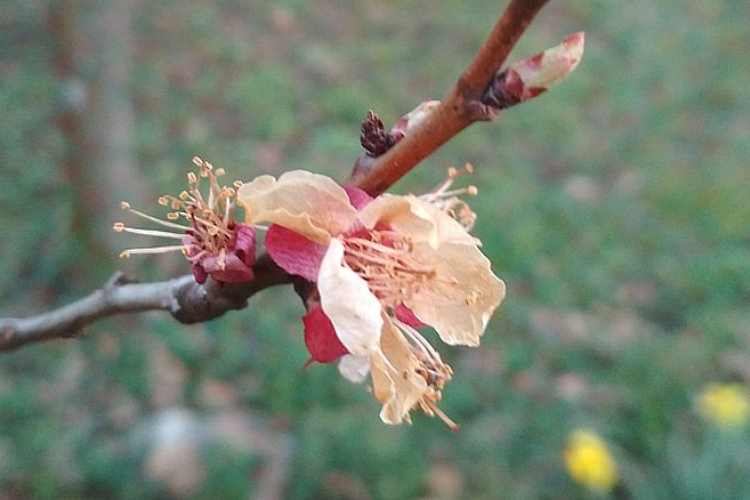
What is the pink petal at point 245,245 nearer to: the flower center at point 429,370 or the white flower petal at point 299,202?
the white flower petal at point 299,202

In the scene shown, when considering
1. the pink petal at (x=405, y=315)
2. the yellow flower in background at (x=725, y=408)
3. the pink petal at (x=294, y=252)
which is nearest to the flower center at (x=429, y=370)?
the pink petal at (x=405, y=315)

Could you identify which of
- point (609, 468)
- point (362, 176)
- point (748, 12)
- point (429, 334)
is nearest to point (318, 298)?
point (362, 176)

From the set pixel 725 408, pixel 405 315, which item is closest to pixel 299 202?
pixel 405 315

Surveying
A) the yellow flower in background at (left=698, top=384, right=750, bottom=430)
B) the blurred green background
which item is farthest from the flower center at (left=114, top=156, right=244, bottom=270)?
the yellow flower in background at (left=698, top=384, right=750, bottom=430)

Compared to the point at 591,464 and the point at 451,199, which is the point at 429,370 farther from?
the point at 591,464

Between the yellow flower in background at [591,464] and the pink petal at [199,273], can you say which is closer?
the pink petal at [199,273]

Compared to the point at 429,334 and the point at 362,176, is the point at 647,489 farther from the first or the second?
the point at 362,176

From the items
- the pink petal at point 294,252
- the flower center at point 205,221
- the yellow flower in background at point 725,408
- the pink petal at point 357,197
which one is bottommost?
the yellow flower in background at point 725,408
